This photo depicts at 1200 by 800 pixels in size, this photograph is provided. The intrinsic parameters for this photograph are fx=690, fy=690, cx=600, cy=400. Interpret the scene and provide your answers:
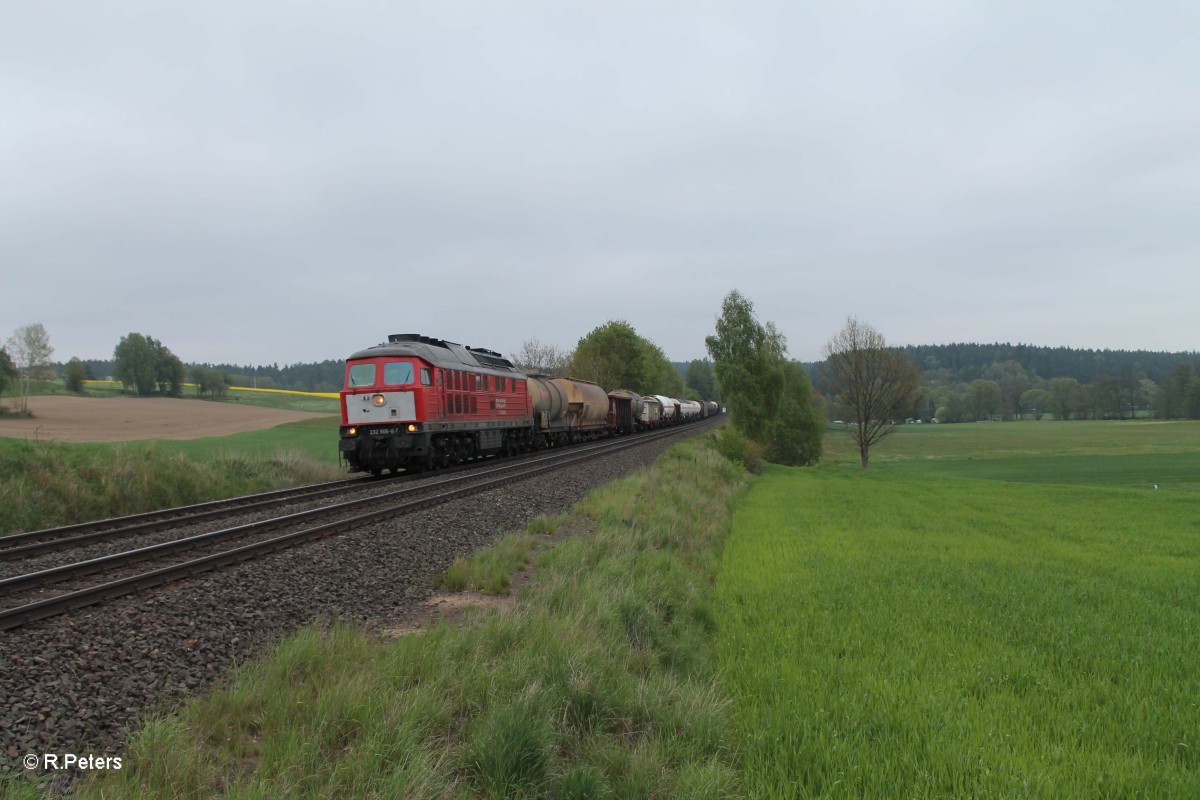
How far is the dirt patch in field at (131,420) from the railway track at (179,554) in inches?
1032

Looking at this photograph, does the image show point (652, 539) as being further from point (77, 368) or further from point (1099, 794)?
point (77, 368)

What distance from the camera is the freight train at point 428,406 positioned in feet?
65.7

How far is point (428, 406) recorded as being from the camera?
798 inches

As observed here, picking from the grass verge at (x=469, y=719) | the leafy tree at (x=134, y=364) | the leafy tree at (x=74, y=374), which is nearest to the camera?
the grass verge at (x=469, y=719)

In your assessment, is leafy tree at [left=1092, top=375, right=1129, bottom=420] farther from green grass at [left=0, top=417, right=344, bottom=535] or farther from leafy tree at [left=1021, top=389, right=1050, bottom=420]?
→ green grass at [left=0, top=417, right=344, bottom=535]

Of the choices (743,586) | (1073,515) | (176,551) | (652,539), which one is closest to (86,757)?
(176,551)

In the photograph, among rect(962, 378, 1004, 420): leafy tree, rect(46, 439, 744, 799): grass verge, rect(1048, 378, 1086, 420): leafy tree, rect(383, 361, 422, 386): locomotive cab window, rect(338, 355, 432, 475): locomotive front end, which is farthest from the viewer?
rect(962, 378, 1004, 420): leafy tree

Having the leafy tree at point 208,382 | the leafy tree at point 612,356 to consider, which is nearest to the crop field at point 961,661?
the leafy tree at point 612,356

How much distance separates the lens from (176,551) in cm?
935

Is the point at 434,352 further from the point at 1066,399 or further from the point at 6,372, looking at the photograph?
the point at 1066,399

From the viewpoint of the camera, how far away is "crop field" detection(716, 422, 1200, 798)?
4.07m

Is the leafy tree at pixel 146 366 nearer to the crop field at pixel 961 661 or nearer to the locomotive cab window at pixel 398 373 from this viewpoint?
the locomotive cab window at pixel 398 373

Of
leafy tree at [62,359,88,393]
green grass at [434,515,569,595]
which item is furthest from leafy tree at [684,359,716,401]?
green grass at [434,515,569,595]

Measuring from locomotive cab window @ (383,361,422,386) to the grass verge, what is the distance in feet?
46.6
